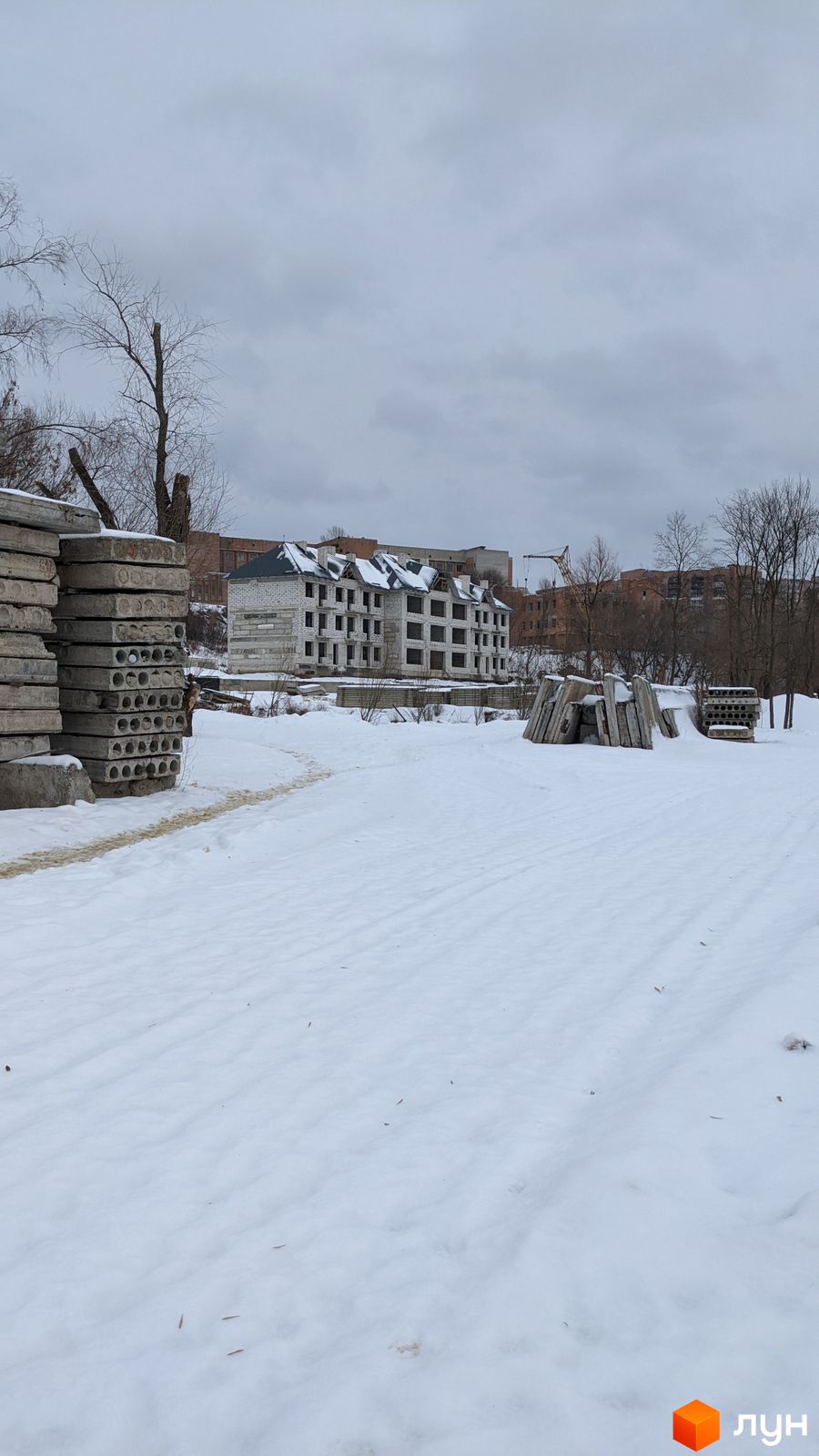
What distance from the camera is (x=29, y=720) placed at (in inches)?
364

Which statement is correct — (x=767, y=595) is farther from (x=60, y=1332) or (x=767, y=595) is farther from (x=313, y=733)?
(x=60, y=1332)

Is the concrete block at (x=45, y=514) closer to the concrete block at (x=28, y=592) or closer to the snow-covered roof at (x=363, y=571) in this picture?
the concrete block at (x=28, y=592)

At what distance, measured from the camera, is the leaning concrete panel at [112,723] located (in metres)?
10.0

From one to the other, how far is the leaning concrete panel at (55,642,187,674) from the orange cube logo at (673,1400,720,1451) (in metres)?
9.16

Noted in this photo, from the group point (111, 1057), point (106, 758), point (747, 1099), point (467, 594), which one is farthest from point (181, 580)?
point (467, 594)

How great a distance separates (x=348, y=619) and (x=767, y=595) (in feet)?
93.3

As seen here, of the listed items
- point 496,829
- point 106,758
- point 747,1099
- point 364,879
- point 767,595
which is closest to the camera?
point 747,1099

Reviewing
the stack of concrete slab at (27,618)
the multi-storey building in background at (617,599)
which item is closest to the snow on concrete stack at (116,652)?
the stack of concrete slab at (27,618)

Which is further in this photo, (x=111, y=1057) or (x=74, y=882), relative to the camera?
(x=74, y=882)

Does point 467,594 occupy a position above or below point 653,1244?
above

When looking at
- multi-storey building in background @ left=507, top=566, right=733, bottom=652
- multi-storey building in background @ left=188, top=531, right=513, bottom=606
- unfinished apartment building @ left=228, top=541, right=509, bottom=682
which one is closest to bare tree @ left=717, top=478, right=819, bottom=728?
multi-storey building in background @ left=507, top=566, right=733, bottom=652

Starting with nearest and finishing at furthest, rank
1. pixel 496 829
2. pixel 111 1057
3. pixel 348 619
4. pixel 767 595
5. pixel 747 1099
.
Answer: pixel 747 1099, pixel 111 1057, pixel 496 829, pixel 767 595, pixel 348 619

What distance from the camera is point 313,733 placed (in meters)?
21.2

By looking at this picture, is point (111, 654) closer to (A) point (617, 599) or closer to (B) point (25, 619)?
→ (B) point (25, 619)
